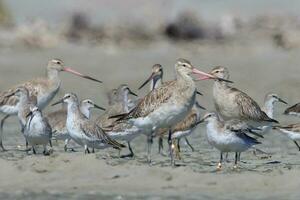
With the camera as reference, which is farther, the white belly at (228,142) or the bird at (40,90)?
the bird at (40,90)

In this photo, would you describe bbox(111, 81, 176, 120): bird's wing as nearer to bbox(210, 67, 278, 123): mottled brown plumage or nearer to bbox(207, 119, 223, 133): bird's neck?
bbox(207, 119, 223, 133): bird's neck

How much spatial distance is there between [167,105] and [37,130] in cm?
177

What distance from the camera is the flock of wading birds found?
14.4 m

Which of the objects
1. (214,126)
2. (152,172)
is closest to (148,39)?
(214,126)

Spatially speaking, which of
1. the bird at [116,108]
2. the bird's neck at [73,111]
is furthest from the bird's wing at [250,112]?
the bird's neck at [73,111]

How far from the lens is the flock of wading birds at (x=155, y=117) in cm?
1436

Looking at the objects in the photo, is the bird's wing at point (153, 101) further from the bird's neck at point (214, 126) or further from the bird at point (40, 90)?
the bird at point (40, 90)

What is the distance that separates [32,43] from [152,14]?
452cm

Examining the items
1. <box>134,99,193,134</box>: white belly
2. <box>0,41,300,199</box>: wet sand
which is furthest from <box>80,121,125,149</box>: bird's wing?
<box>134,99,193,134</box>: white belly

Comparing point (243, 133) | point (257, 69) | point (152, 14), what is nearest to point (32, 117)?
point (243, 133)

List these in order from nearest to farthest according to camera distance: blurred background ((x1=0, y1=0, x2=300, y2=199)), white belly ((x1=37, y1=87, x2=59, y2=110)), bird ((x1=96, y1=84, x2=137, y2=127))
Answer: blurred background ((x1=0, y1=0, x2=300, y2=199)) < bird ((x1=96, y1=84, x2=137, y2=127)) < white belly ((x1=37, y1=87, x2=59, y2=110))

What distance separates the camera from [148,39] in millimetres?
29188

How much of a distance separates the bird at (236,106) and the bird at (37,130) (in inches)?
110

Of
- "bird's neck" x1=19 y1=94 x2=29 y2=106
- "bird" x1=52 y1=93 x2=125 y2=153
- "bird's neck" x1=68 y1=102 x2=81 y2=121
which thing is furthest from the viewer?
"bird's neck" x1=19 y1=94 x2=29 y2=106
